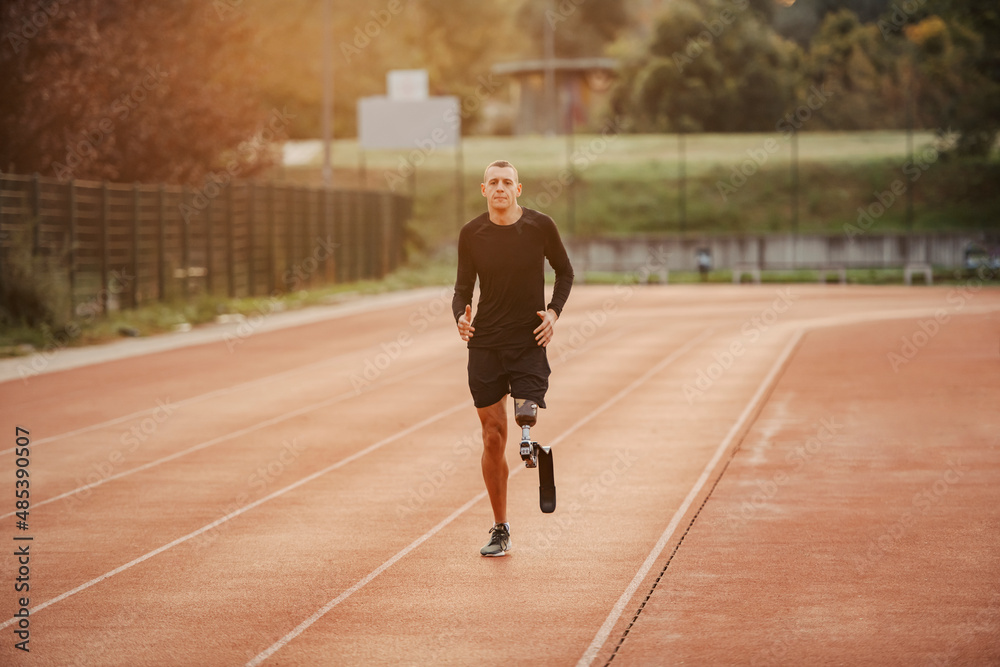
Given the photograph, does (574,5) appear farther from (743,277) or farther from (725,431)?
(725,431)

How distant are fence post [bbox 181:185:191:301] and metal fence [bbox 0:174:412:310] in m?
0.03

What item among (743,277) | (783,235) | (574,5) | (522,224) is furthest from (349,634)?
(574,5)

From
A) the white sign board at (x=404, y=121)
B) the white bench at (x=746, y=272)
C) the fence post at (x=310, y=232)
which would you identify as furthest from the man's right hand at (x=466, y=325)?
the white sign board at (x=404, y=121)

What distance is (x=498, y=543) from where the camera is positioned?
8.23 m

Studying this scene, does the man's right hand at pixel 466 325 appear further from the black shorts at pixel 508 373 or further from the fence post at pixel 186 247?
the fence post at pixel 186 247

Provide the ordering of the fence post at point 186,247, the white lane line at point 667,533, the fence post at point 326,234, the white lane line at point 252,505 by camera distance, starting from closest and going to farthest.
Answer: the white lane line at point 667,533
the white lane line at point 252,505
the fence post at point 186,247
the fence post at point 326,234

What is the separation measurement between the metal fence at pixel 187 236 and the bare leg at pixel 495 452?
53.1 feet

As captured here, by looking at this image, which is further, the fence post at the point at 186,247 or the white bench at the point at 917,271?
the white bench at the point at 917,271

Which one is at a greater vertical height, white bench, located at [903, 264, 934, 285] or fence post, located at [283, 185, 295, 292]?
fence post, located at [283, 185, 295, 292]

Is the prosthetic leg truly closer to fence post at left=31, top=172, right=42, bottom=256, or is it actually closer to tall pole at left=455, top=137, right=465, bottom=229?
fence post at left=31, top=172, right=42, bottom=256

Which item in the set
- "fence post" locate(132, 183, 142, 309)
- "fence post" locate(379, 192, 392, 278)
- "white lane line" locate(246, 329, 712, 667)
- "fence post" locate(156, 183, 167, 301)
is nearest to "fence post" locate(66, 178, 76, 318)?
"fence post" locate(132, 183, 142, 309)

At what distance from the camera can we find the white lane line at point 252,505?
24.5 ft

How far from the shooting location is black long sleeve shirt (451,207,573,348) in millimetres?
8000

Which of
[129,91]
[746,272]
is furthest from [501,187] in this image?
[746,272]
